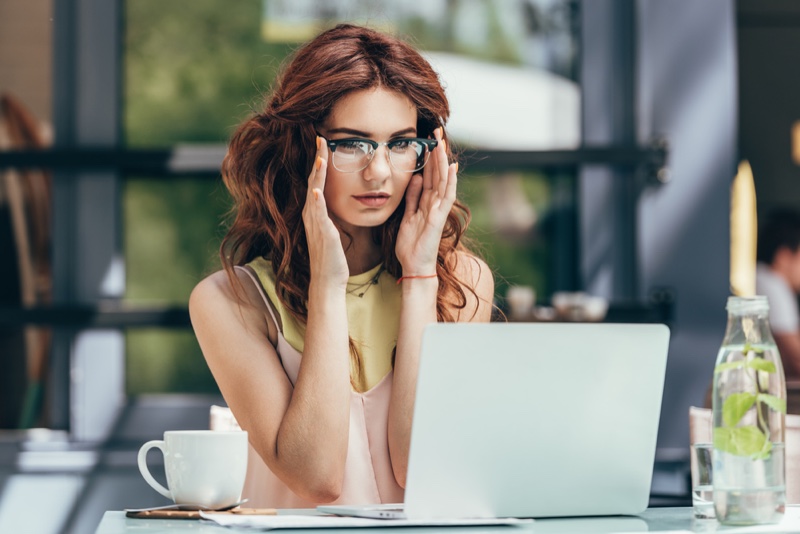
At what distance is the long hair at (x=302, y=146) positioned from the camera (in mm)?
1941

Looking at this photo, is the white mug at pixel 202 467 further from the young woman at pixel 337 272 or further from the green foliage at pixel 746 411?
the green foliage at pixel 746 411

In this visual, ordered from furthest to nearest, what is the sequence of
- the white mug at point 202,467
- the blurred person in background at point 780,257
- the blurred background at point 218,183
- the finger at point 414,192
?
the blurred person in background at point 780,257 < the blurred background at point 218,183 < the finger at point 414,192 < the white mug at point 202,467

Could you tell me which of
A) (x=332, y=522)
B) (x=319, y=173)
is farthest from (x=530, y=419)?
(x=319, y=173)

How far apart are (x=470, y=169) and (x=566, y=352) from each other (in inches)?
82.8

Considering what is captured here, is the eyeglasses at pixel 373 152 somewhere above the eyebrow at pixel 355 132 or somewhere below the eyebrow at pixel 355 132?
below

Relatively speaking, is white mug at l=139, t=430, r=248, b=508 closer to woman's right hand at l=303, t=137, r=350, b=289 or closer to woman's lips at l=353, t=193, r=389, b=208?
woman's right hand at l=303, t=137, r=350, b=289

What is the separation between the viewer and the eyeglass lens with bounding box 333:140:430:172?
1.86 meters

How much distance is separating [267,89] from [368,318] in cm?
144

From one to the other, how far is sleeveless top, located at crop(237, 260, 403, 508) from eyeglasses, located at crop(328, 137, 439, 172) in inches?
11.1

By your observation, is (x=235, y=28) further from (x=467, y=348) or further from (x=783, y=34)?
(x=783, y=34)

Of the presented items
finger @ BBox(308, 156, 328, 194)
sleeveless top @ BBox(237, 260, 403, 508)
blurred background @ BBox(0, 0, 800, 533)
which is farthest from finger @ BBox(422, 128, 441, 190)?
blurred background @ BBox(0, 0, 800, 533)

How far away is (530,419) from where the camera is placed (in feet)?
4.05

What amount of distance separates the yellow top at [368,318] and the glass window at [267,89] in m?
1.24

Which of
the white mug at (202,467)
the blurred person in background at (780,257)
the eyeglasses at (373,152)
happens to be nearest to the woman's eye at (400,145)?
the eyeglasses at (373,152)
